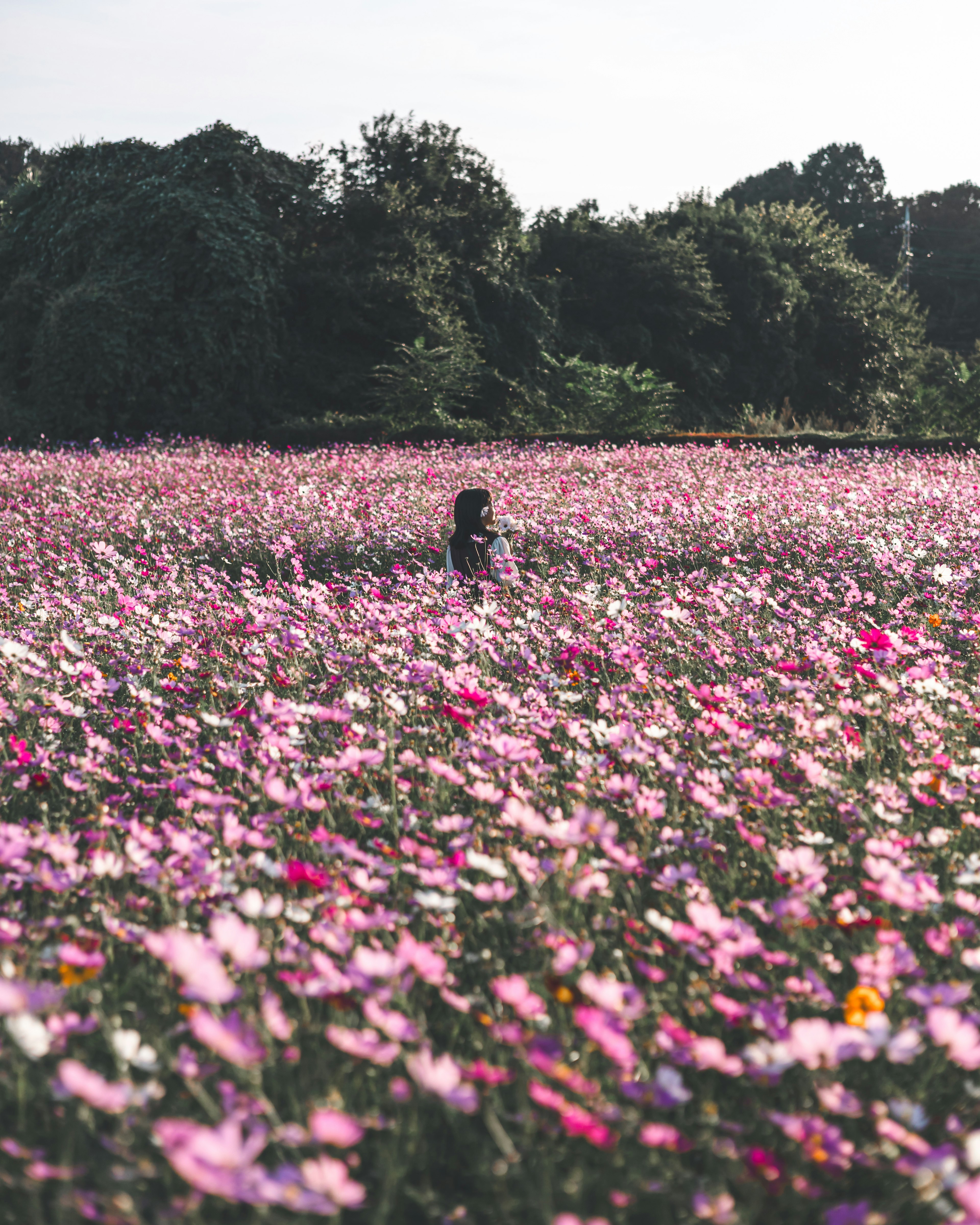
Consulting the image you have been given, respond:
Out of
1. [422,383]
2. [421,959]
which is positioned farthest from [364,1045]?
[422,383]

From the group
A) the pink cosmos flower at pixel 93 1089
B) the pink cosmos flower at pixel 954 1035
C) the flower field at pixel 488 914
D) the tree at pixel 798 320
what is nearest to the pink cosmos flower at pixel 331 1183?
the flower field at pixel 488 914

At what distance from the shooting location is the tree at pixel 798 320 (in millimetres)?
27734

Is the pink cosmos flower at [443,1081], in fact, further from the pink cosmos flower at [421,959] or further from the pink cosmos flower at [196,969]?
the pink cosmos flower at [196,969]

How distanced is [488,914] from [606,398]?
19.0m

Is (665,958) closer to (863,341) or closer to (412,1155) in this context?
(412,1155)

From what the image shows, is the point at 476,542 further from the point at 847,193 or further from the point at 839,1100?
the point at 847,193

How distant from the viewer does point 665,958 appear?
7.00ft

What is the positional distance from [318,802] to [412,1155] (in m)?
0.87

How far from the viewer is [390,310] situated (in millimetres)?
21578

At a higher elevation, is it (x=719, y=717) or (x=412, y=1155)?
(x=719, y=717)

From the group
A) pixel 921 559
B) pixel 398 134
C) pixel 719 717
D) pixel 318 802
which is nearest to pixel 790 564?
pixel 921 559

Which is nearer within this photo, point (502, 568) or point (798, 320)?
point (502, 568)

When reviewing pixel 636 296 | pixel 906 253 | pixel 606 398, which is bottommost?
pixel 606 398

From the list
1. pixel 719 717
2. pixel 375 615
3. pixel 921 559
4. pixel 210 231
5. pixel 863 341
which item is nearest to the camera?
pixel 719 717
